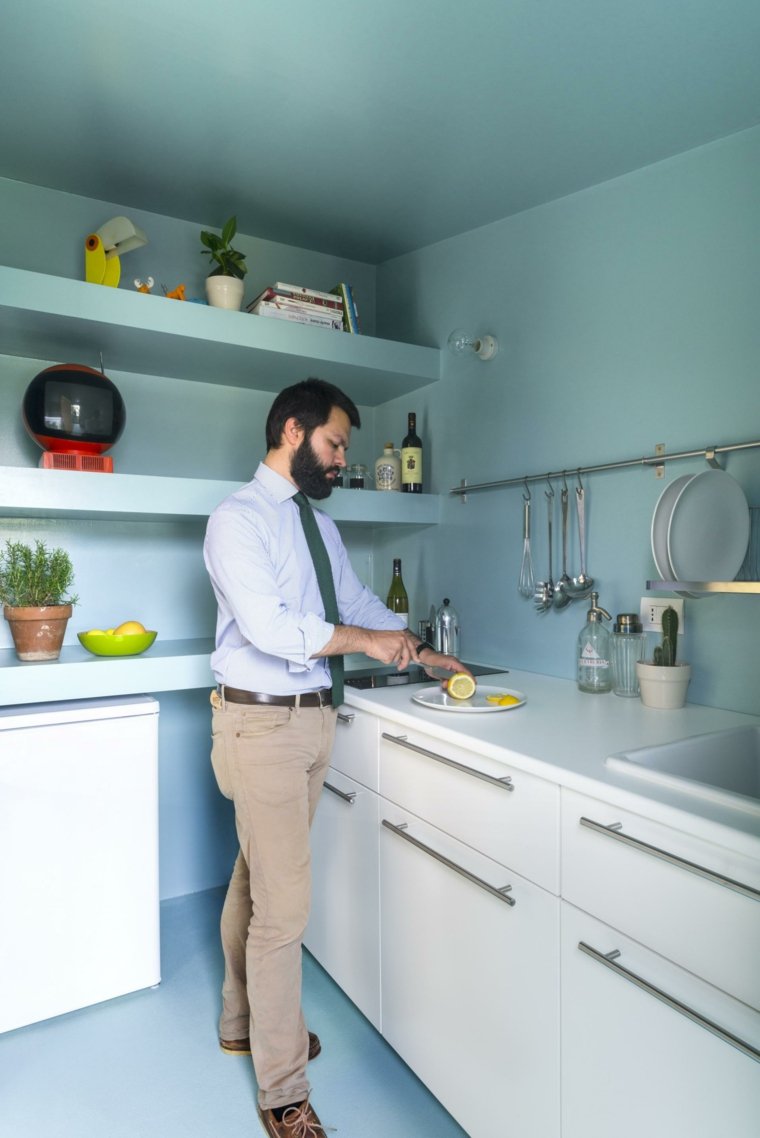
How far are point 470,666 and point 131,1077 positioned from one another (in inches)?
54.8

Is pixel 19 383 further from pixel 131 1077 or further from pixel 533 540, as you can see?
pixel 131 1077

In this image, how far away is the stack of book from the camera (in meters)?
2.31

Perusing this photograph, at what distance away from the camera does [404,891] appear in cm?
163

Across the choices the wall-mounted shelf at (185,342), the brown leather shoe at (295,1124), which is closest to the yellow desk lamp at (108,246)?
the wall-mounted shelf at (185,342)

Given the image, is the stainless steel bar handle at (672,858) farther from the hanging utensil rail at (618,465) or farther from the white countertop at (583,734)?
the hanging utensil rail at (618,465)

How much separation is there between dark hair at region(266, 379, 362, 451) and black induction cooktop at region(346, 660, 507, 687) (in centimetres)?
69

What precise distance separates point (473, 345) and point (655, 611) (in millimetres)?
1104

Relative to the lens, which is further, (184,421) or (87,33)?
(184,421)

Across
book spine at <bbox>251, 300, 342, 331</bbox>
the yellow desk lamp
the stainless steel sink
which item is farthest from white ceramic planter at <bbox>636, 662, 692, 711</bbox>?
the yellow desk lamp

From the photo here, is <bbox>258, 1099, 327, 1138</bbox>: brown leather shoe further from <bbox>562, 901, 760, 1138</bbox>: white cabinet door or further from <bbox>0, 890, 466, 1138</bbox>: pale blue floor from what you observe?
<bbox>562, 901, 760, 1138</bbox>: white cabinet door

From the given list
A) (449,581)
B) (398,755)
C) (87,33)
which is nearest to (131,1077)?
(398,755)

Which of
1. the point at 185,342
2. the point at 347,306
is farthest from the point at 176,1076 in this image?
the point at 347,306

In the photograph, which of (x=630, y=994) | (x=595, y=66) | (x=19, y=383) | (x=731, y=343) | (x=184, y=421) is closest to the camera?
(x=630, y=994)

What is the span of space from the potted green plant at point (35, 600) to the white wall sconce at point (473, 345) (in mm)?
1411
